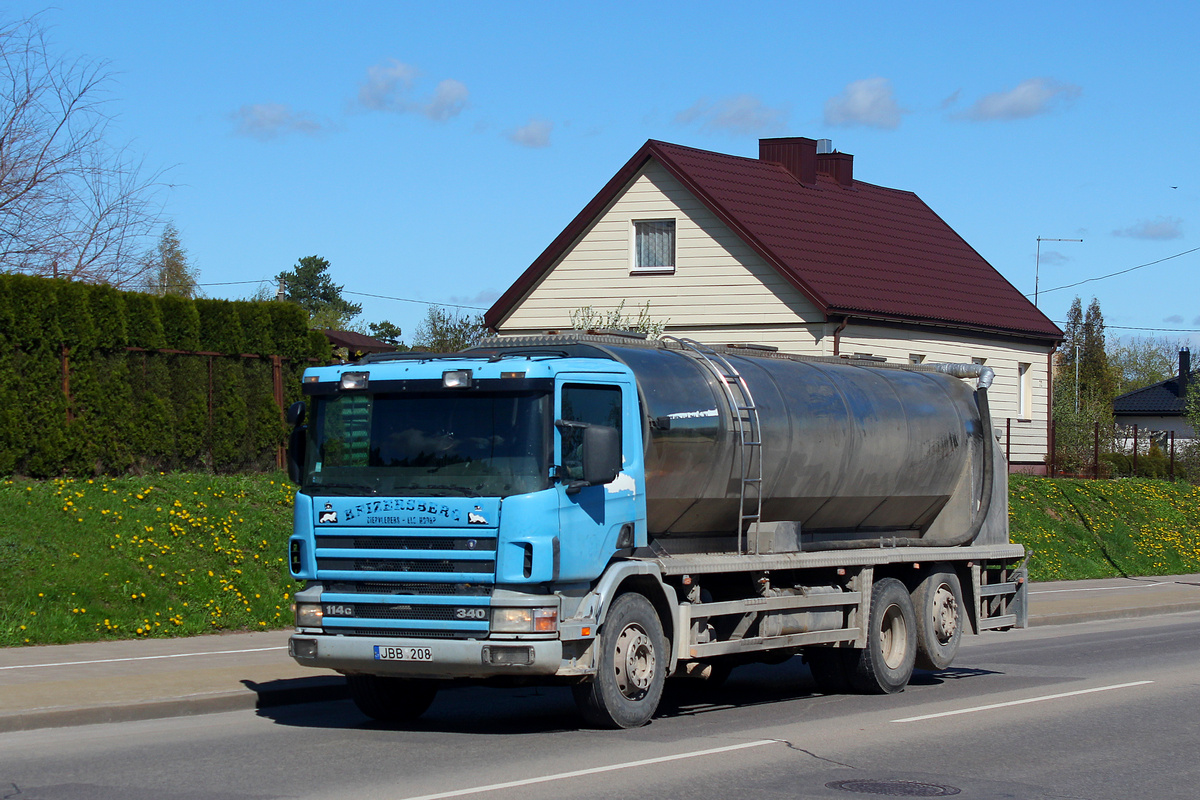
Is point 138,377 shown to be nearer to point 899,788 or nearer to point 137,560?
point 137,560

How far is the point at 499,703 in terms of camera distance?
12.9 metres

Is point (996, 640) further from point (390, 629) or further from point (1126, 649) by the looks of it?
point (390, 629)

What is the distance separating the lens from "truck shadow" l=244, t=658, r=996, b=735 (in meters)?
11.5

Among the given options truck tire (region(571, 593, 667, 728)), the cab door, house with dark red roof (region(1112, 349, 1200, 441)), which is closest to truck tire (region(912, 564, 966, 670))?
truck tire (region(571, 593, 667, 728))

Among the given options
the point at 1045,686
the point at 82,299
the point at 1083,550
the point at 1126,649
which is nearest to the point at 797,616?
the point at 1045,686

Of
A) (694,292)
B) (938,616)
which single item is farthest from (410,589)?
(694,292)

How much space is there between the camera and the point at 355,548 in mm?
10648

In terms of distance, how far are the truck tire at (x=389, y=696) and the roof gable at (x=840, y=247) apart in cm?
1956

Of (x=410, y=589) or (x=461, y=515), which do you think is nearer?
(x=461, y=515)

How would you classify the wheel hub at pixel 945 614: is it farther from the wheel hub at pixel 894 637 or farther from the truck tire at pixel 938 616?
the wheel hub at pixel 894 637

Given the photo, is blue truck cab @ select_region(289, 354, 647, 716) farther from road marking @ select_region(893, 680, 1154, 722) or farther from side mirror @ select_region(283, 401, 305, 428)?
road marking @ select_region(893, 680, 1154, 722)

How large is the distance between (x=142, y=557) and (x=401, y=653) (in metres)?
7.95

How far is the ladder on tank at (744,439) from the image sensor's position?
40.4 ft

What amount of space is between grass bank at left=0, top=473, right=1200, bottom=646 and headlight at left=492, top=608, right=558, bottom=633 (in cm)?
702
